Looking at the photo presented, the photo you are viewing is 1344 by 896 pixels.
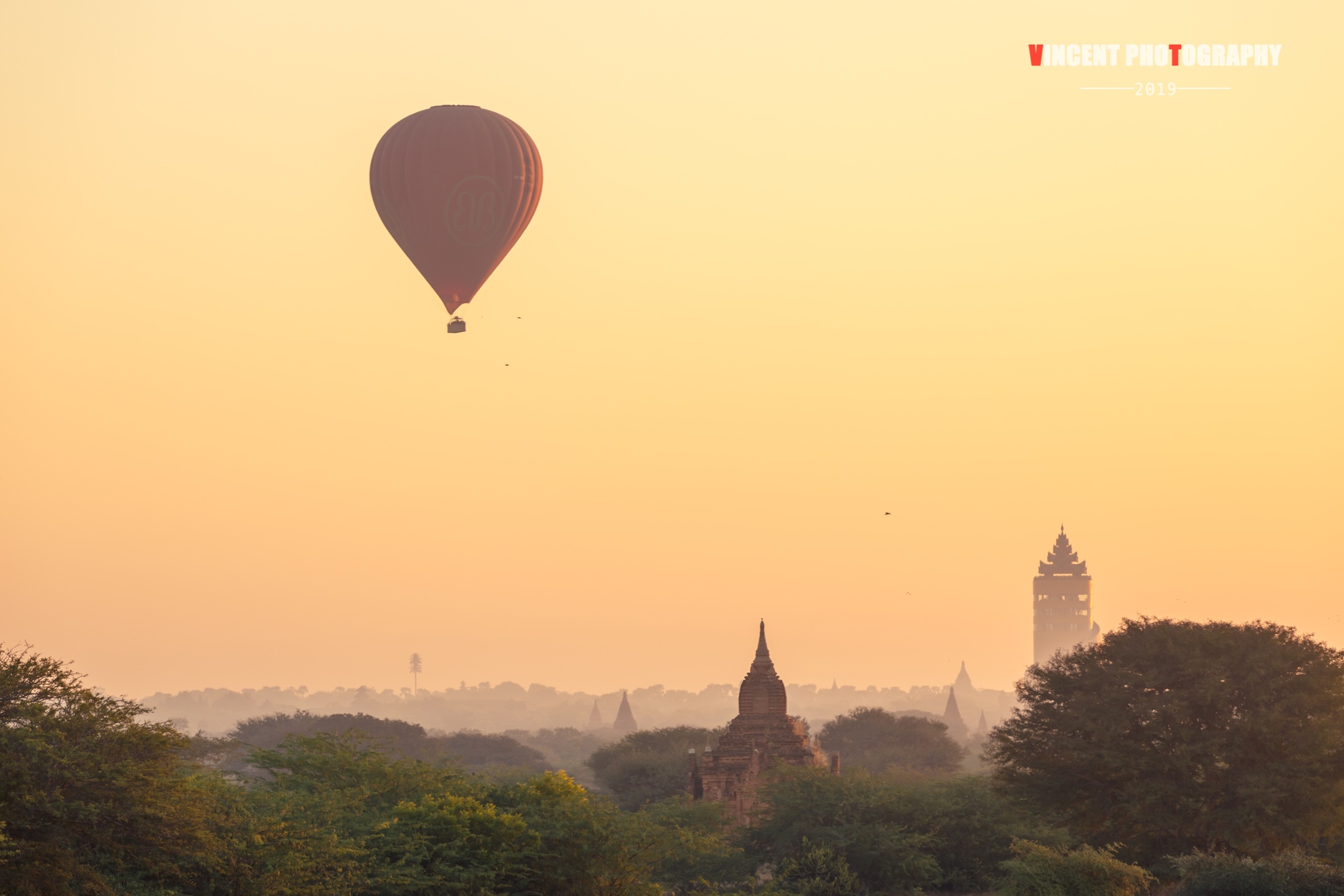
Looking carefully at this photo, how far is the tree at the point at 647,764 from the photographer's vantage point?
91625 millimetres

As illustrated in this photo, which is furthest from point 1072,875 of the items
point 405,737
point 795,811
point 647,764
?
point 405,737

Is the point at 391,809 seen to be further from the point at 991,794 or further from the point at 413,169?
the point at 413,169

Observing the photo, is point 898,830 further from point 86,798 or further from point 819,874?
point 86,798

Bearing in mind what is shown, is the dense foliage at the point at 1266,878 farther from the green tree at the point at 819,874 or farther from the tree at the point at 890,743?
the tree at the point at 890,743

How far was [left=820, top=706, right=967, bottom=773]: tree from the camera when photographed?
119562mm

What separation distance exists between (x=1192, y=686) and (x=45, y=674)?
110 ft

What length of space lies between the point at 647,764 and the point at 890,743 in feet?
104

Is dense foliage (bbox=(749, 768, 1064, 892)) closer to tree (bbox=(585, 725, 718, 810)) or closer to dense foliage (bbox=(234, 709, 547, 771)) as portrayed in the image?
tree (bbox=(585, 725, 718, 810))

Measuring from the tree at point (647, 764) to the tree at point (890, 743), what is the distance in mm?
14367

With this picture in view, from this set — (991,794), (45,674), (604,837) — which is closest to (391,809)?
(604,837)

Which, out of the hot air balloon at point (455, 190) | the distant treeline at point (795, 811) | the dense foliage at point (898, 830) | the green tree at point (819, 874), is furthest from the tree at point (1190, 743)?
the hot air balloon at point (455, 190)

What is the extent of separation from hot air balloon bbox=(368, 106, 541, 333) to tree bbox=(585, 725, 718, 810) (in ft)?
99.2

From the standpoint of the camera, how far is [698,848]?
39.5 meters

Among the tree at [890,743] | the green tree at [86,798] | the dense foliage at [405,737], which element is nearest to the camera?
the green tree at [86,798]
